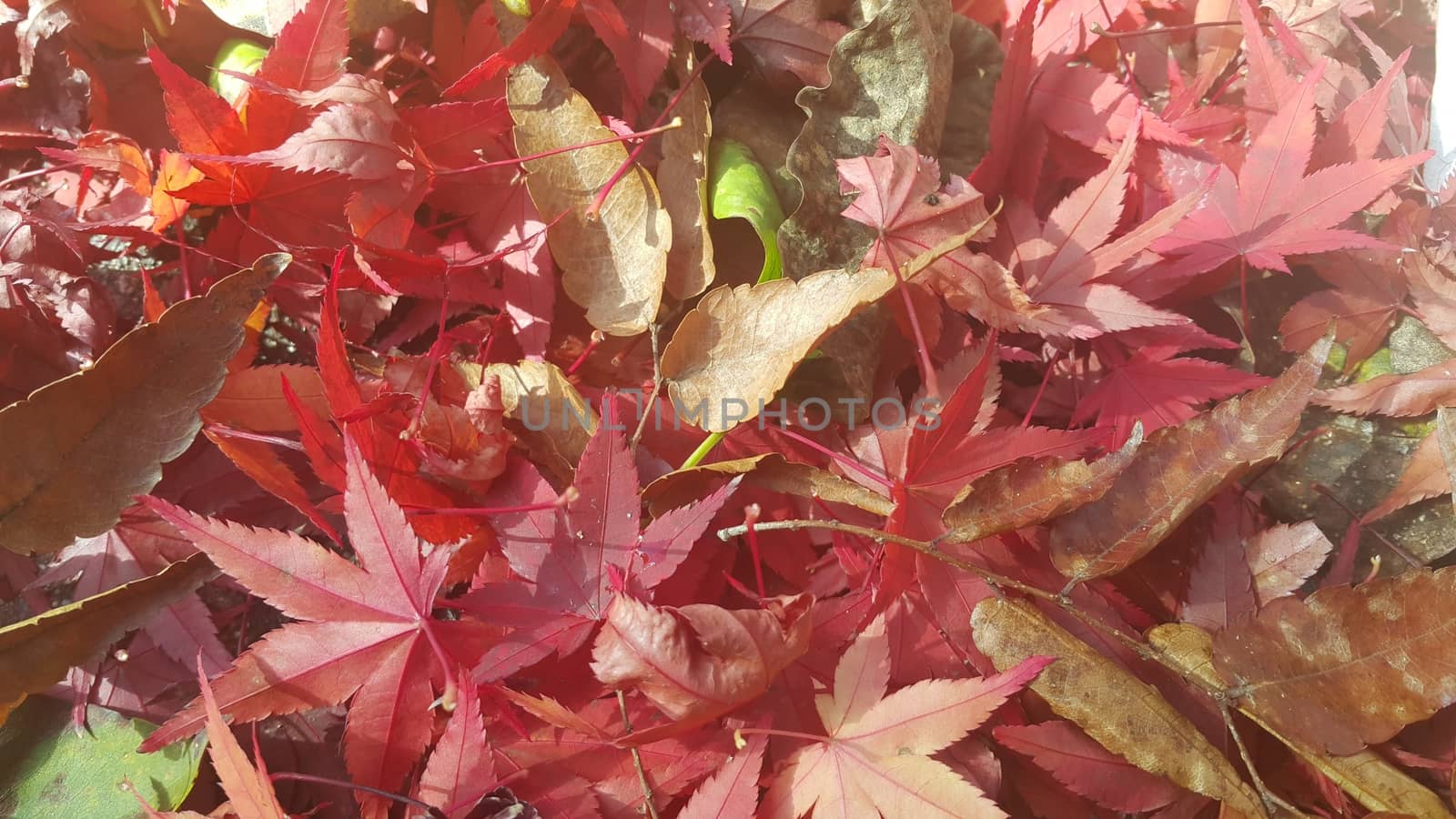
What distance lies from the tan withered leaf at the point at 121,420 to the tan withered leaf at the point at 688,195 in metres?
0.26

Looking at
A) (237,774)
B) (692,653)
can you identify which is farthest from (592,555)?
(237,774)

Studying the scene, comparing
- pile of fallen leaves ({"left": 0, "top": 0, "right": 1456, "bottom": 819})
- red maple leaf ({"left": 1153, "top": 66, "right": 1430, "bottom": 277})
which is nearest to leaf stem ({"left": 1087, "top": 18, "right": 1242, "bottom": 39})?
pile of fallen leaves ({"left": 0, "top": 0, "right": 1456, "bottom": 819})

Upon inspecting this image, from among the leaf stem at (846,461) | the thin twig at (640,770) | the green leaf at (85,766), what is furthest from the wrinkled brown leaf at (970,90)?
the green leaf at (85,766)

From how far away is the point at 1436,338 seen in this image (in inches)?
26.1

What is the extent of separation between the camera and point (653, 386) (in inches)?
24.3

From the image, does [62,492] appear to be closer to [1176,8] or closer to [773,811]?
[773,811]

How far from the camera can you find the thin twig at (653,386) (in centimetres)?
58

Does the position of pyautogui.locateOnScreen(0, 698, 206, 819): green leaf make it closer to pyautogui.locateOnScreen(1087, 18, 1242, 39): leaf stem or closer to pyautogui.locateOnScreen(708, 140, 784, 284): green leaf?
pyautogui.locateOnScreen(708, 140, 784, 284): green leaf

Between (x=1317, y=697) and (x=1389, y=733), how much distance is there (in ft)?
0.13

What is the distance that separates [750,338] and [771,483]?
0.33 feet

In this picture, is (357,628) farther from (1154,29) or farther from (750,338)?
(1154,29)

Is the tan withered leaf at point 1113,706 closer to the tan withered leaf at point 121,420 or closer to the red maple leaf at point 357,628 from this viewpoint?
the red maple leaf at point 357,628

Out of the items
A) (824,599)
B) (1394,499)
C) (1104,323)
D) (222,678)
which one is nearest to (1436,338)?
(1394,499)

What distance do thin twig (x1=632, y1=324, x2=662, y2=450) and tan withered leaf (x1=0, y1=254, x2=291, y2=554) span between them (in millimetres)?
242
